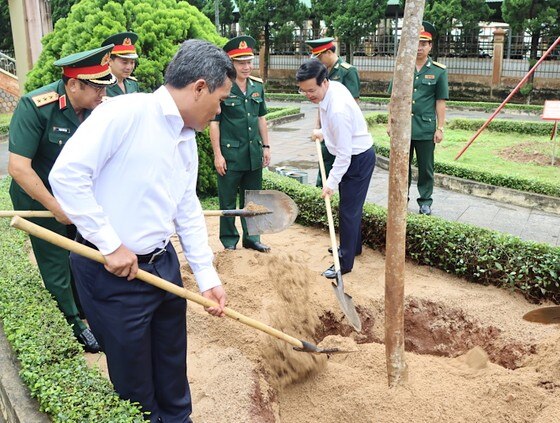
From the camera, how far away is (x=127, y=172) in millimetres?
2305

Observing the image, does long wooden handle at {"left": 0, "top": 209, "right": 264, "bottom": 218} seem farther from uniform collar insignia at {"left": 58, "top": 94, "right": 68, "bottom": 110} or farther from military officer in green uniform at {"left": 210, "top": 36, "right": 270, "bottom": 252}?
military officer in green uniform at {"left": 210, "top": 36, "right": 270, "bottom": 252}

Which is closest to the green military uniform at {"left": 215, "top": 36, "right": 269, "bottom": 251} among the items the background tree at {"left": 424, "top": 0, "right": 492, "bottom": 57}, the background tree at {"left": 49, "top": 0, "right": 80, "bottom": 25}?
the background tree at {"left": 424, "top": 0, "right": 492, "bottom": 57}

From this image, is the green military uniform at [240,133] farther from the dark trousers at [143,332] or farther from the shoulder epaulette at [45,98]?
the dark trousers at [143,332]

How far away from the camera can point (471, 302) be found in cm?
459

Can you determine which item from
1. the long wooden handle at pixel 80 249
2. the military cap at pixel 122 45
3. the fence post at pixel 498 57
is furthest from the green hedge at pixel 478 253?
the fence post at pixel 498 57

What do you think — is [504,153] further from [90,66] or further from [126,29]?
[90,66]

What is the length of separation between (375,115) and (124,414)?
41.8ft

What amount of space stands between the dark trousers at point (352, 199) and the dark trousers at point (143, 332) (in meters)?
2.59

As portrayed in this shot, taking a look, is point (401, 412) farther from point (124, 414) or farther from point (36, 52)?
point (36, 52)

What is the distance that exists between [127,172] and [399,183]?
143 centimetres

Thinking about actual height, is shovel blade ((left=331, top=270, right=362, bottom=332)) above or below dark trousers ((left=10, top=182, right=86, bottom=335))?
below

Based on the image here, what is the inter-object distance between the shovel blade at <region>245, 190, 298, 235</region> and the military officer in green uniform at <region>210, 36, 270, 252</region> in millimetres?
550

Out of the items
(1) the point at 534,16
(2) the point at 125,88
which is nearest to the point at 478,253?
(2) the point at 125,88

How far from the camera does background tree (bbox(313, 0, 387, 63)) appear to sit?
21.7 m
